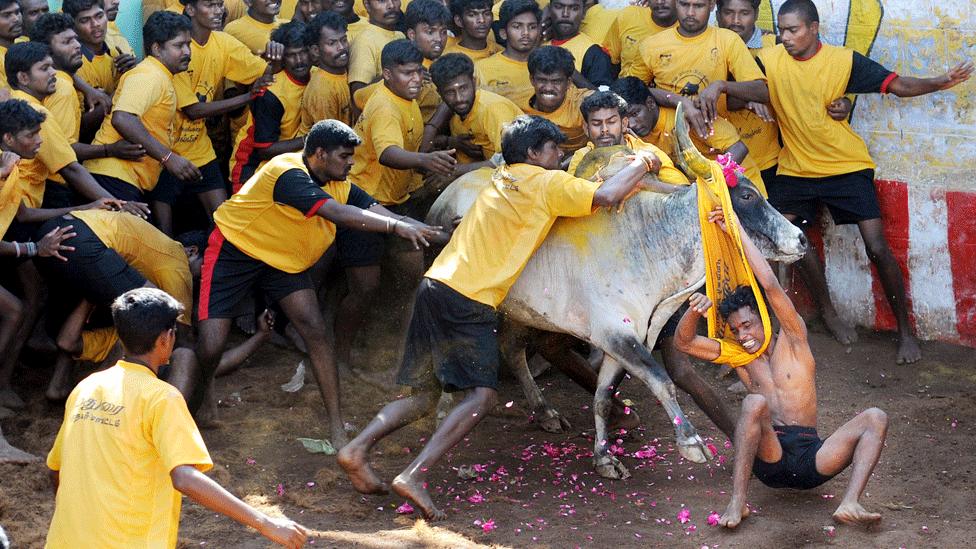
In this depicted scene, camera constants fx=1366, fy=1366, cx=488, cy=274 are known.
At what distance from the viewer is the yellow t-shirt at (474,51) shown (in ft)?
33.0

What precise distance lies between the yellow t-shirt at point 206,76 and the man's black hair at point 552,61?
2088 millimetres

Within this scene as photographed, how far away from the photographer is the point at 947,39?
934 centimetres

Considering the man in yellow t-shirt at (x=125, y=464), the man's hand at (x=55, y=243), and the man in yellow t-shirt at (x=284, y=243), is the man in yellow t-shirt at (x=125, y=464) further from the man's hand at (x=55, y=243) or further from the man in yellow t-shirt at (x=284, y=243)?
the man's hand at (x=55, y=243)

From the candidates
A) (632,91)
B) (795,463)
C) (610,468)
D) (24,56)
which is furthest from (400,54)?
(795,463)

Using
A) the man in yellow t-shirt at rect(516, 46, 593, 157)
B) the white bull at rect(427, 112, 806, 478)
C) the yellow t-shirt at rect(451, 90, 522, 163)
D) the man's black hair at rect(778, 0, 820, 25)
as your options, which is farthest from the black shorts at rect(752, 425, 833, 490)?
the man's black hair at rect(778, 0, 820, 25)

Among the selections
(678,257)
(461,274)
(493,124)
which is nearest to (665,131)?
(493,124)

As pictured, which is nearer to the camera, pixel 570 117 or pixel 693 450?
pixel 693 450

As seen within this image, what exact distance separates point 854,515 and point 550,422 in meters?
2.34

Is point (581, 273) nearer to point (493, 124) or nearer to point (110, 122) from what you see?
point (493, 124)

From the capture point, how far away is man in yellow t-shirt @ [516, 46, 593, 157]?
8891 mm

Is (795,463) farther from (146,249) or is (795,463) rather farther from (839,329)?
(146,249)

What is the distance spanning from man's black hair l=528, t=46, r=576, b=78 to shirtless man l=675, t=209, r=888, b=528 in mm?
2055

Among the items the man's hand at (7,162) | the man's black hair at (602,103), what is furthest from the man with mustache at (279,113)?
the man's black hair at (602,103)

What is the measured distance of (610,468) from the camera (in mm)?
7656
